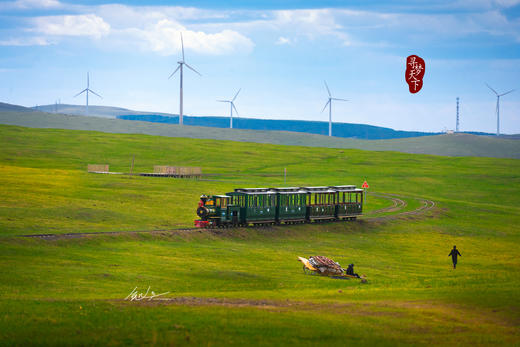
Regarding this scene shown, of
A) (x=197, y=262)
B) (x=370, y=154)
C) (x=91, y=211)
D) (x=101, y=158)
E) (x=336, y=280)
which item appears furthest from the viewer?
(x=370, y=154)

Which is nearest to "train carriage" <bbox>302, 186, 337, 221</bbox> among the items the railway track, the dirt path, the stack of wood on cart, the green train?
the green train

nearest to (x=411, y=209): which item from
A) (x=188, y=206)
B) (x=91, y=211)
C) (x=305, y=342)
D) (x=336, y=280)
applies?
(x=188, y=206)

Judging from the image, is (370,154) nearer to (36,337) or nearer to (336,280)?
(336,280)

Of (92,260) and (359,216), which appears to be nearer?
(92,260)

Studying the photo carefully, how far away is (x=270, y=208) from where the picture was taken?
2532 inches

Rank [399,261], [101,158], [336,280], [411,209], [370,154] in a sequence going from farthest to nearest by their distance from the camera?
[370,154] → [101,158] → [411,209] → [399,261] → [336,280]

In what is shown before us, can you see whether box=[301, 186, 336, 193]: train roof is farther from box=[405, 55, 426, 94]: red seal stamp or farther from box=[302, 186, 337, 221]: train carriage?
box=[405, 55, 426, 94]: red seal stamp

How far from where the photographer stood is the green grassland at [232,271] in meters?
24.8

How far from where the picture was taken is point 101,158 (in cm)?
14388

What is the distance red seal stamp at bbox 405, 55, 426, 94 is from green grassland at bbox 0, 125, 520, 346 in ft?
35.0

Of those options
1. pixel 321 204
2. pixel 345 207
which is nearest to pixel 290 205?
pixel 321 204

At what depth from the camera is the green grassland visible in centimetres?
2477

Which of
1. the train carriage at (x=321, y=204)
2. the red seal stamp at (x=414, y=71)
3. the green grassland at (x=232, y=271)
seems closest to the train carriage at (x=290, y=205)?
the train carriage at (x=321, y=204)

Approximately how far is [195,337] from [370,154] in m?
166
